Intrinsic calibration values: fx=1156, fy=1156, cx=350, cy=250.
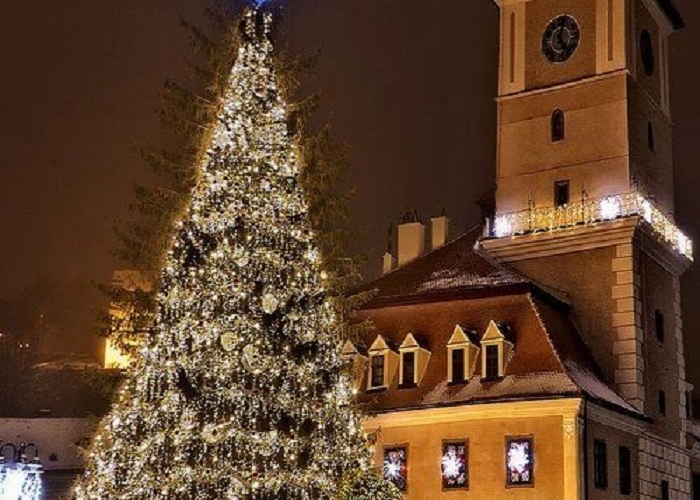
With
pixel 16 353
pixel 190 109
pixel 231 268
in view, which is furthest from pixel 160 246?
pixel 16 353

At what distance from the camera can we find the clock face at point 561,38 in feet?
108

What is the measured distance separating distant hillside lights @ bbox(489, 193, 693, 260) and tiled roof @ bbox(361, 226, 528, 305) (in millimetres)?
1243

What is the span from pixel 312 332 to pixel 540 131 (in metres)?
18.5

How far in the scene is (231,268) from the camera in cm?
1602

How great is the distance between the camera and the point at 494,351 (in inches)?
1119

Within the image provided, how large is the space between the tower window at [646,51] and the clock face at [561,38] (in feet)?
6.52

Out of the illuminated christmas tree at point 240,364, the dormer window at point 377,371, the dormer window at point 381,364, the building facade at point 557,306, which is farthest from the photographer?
the dormer window at point 377,371

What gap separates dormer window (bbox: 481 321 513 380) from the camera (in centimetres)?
2820

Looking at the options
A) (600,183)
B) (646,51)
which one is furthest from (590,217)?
(646,51)

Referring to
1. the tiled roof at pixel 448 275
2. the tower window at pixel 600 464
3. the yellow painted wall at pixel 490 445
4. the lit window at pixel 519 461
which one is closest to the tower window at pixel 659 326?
the tiled roof at pixel 448 275

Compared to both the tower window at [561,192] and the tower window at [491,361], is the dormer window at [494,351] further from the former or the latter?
the tower window at [561,192]

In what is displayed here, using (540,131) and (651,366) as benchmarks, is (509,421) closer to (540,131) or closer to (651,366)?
(651,366)

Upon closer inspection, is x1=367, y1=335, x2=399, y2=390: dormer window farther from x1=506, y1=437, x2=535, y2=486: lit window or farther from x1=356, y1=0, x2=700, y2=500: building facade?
x1=506, y1=437, x2=535, y2=486: lit window

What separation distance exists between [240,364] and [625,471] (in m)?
16.3
